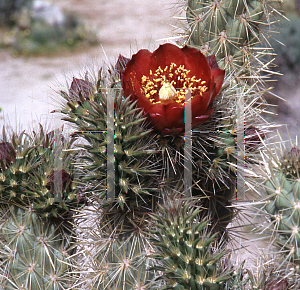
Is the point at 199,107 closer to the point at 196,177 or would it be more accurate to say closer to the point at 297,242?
the point at 196,177

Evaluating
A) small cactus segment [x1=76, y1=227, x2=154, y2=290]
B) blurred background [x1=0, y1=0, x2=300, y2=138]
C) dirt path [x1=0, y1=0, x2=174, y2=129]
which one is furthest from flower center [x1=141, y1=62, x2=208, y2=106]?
blurred background [x1=0, y1=0, x2=300, y2=138]

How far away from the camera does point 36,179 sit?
36.9 inches

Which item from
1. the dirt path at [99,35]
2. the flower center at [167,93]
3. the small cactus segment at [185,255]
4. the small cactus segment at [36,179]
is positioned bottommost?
the small cactus segment at [185,255]

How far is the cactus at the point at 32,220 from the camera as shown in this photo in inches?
37.9

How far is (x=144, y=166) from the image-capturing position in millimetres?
860

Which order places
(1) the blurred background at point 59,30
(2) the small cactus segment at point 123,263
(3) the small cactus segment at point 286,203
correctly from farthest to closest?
(1) the blurred background at point 59,30, (2) the small cactus segment at point 123,263, (3) the small cactus segment at point 286,203

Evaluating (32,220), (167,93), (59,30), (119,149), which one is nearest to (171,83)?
(167,93)

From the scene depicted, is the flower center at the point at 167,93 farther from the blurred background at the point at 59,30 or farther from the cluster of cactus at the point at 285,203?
the blurred background at the point at 59,30

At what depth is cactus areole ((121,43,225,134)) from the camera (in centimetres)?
83

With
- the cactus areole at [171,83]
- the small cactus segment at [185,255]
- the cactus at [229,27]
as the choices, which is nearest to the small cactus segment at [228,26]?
the cactus at [229,27]

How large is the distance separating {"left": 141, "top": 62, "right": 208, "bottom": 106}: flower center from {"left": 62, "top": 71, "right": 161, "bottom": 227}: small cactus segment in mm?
69

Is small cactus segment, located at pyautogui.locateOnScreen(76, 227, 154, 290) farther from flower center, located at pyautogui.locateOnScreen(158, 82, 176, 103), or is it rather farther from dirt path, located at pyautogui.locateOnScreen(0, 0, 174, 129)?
dirt path, located at pyautogui.locateOnScreen(0, 0, 174, 129)

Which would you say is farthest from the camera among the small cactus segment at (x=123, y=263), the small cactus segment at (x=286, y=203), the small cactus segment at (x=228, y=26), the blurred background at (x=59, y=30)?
the blurred background at (x=59, y=30)

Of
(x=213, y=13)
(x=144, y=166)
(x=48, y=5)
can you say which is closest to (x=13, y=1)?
(x=48, y=5)
